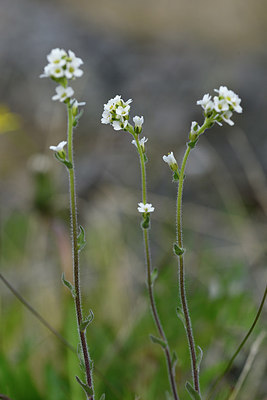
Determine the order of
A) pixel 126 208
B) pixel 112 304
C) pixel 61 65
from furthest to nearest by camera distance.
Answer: pixel 126 208, pixel 112 304, pixel 61 65

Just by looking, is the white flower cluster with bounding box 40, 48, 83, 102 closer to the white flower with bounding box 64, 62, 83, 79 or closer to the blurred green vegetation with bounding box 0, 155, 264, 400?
the white flower with bounding box 64, 62, 83, 79

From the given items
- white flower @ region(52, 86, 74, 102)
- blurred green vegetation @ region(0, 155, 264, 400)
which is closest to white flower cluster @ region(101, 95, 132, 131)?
white flower @ region(52, 86, 74, 102)

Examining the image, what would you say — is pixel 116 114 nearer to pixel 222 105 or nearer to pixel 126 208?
pixel 222 105

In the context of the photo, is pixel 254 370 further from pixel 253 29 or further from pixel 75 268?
pixel 253 29

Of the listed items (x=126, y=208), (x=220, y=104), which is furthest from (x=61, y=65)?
(x=126, y=208)

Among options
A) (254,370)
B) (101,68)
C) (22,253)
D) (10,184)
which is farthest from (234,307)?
(101,68)

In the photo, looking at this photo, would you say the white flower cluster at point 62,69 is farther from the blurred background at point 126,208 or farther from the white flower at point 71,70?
the blurred background at point 126,208

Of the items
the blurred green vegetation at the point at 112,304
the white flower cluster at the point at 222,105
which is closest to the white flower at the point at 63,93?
the white flower cluster at the point at 222,105

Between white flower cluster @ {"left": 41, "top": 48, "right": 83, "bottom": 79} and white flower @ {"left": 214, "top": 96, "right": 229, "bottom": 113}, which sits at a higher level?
white flower cluster @ {"left": 41, "top": 48, "right": 83, "bottom": 79}

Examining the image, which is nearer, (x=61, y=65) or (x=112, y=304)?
(x=61, y=65)
